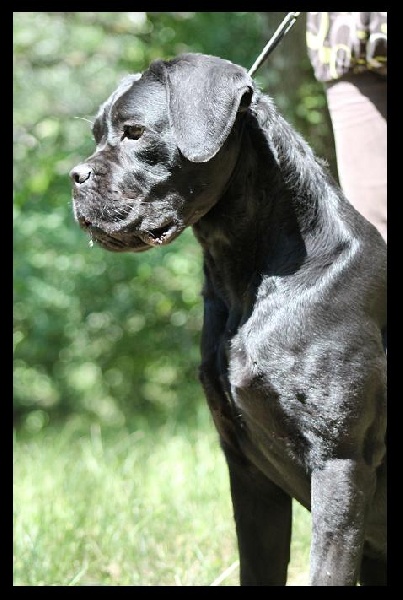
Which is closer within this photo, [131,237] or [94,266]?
[131,237]

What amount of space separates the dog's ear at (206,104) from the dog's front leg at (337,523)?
3.40 ft

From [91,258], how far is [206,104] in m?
4.63

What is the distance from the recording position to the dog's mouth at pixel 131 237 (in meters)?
2.97

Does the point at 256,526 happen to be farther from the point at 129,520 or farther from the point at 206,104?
the point at 206,104

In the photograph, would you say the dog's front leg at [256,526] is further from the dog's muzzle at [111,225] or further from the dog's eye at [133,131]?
the dog's eye at [133,131]

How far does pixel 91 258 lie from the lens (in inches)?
290

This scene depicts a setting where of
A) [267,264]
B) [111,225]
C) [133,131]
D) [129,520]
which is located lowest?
[129,520]

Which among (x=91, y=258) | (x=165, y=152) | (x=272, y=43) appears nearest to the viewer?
(x=165, y=152)

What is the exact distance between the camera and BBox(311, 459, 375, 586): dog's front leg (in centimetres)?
276

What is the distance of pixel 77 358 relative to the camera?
8445mm

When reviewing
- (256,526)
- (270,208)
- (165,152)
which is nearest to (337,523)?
A: (256,526)

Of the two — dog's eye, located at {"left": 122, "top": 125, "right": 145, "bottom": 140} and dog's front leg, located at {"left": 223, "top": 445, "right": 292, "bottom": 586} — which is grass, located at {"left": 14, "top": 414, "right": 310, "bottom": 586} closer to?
dog's front leg, located at {"left": 223, "top": 445, "right": 292, "bottom": 586}
